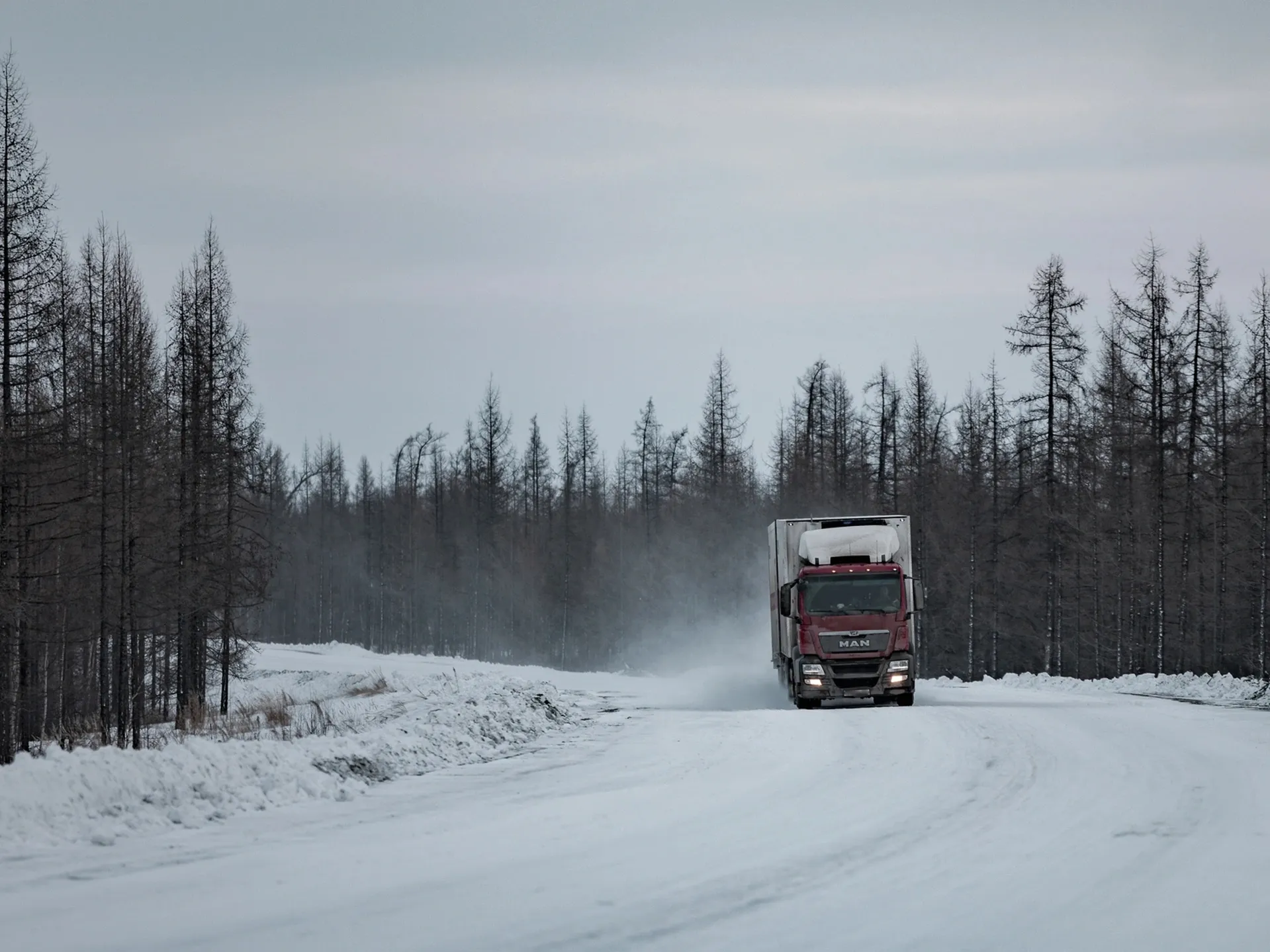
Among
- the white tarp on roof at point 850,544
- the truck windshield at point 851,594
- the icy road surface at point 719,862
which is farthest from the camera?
the white tarp on roof at point 850,544

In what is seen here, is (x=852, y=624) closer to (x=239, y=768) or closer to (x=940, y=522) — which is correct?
(x=239, y=768)

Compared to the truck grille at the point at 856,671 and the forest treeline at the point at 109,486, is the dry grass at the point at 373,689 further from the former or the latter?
the truck grille at the point at 856,671

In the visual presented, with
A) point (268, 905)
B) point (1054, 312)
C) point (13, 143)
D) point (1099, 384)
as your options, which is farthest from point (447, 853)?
point (1099, 384)

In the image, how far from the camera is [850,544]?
26.7 metres

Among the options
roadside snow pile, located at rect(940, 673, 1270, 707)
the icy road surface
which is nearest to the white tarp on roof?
roadside snow pile, located at rect(940, 673, 1270, 707)

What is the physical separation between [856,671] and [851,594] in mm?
1572

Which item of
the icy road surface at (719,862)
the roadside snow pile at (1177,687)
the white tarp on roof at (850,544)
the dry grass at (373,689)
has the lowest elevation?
the dry grass at (373,689)

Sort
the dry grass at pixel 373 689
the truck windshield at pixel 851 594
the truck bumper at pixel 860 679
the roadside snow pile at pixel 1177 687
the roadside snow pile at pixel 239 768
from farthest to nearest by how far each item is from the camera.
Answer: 1. the dry grass at pixel 373 689
2. the roadside snow pile at pixel 1177 687
3. the truck windshield at pixel 851 594
4. the truck bumper at pixel 860 679
5. the roadside snow pile at pixel 239 768

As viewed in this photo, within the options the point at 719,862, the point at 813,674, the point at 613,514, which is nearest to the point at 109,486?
the point at 813,674

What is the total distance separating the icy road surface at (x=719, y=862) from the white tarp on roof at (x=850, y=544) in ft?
33.6

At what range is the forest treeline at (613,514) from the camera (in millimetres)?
30156

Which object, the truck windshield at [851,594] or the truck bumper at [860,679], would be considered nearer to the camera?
the truck bumper at [860,679]

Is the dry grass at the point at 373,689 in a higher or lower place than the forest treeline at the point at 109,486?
lower

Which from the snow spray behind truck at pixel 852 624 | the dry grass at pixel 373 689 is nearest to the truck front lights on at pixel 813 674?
the snow spray behind truck at pixel 852 624
